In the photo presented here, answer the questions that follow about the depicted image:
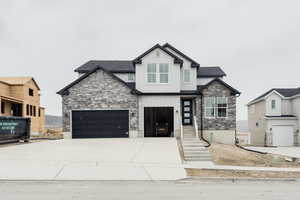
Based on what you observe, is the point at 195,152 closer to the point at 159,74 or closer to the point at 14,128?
the point at 159,74

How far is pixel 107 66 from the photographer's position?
25469mm

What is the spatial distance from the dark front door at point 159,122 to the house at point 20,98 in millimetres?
17767

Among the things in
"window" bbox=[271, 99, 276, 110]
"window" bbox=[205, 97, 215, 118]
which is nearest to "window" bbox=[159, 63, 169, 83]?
"window" bbox=[205, 97, 215, 118]

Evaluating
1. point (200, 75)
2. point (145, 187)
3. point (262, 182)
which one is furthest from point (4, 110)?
point (262, 182)

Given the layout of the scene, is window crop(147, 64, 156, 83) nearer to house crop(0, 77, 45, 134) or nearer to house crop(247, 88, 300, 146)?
house crop(247, 88, 300, 146)

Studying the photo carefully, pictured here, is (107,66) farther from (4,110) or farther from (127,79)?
(4,110)

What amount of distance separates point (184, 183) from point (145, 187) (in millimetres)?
1564

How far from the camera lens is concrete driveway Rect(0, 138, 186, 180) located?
926 centimetres

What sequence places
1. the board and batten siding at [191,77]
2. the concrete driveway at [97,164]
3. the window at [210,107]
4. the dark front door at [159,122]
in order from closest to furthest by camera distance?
the concrete driveway at [97,164] < the window at [210,107] < the dark front door at [159,122] < the board and batten siding at [191,77]

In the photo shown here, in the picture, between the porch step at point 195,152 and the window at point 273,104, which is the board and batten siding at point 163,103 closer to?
the porch step at point 195,152

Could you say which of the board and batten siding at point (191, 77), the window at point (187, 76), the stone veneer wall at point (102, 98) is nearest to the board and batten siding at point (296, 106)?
the board and batten siding at point (191, 77)

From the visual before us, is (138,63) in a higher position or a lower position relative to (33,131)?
higher

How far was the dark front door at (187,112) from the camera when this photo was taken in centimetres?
2273

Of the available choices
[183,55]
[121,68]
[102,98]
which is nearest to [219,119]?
[183,55]
